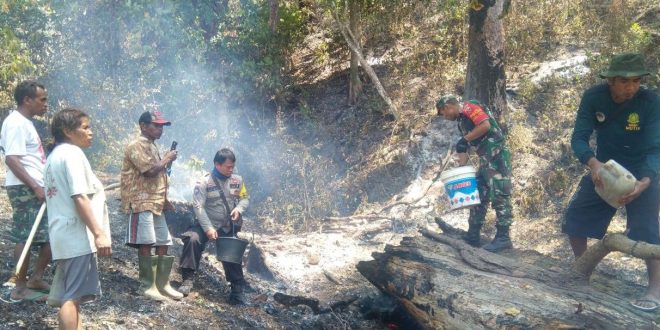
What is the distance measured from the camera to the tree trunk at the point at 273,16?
36.2ft

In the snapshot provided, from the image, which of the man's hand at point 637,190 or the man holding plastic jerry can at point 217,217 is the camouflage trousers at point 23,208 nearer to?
the man holding plastic jerry can at point 217,217

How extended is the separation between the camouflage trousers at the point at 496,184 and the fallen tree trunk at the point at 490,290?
58cm

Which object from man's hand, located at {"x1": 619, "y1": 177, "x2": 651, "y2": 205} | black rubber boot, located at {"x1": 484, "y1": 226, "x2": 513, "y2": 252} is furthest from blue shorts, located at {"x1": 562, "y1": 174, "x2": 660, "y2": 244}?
black rubber boot, located at {"x1": 484, "y1": 226, "x2": 513, "y2": 252}

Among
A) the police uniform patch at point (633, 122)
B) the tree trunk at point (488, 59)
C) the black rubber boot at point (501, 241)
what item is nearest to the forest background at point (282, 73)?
the tree trunk at point (488, 59)

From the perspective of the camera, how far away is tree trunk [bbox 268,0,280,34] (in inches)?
435

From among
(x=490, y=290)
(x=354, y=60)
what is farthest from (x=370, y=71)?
(x=490, y=290)

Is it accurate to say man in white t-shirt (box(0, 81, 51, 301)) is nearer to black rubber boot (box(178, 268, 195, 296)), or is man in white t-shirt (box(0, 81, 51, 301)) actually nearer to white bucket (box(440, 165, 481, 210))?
black rubber boot (box(178, 268, 195, 296))

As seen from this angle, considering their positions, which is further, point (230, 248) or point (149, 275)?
point (230, 248)

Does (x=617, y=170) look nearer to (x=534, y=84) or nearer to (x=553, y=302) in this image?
(x=553, y=302)

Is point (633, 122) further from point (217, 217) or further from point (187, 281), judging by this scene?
point (187, 281)

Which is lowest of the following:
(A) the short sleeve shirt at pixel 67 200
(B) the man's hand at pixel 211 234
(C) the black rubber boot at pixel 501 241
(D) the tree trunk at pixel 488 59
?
(C) the black rubber boot at pixel 501 241

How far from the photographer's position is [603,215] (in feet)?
15.9

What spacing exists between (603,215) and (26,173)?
4800 mm

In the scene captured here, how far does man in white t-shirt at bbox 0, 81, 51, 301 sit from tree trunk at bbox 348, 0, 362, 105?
706 centimetres
